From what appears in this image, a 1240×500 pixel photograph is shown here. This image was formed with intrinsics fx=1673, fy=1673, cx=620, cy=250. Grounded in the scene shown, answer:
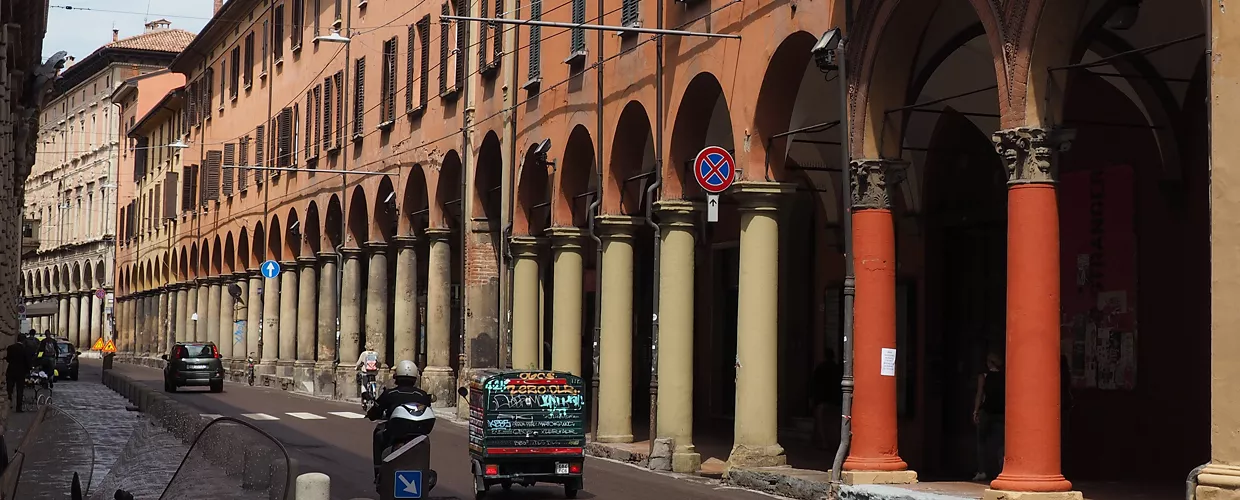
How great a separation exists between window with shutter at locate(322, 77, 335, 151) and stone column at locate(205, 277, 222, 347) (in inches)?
621

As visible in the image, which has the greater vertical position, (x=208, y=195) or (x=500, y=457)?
(x=208, y=195)

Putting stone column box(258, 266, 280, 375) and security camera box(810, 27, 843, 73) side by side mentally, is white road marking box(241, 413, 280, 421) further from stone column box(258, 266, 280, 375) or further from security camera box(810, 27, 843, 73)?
security camera box(810, 27, 843, 73)

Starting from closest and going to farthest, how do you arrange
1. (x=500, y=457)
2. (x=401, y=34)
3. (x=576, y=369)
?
(x=500, y=457)
(x=576, y=369)
(x=401, y=34)

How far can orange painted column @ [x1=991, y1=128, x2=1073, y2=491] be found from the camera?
1470 cm

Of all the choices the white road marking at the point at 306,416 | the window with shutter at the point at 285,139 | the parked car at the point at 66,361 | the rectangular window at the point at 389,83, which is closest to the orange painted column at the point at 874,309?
the white road marking at the point at 306,416

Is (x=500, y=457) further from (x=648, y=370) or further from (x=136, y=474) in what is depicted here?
(x=648, y=370)

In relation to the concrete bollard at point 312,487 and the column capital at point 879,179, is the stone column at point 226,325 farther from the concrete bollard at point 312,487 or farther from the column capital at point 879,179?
the concrete bollard at point 312,487

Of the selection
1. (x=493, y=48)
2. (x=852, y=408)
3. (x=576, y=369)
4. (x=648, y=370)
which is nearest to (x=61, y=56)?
(x=493, y=48)

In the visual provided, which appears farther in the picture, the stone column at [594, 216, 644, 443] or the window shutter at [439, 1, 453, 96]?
the window shutter at [439, 1, 453, 96]

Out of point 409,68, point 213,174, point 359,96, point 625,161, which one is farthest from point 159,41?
point 625,161

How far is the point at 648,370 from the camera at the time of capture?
1319 inches

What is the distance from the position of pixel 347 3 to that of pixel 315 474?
38.5 meters

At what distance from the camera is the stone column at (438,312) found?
35031mm

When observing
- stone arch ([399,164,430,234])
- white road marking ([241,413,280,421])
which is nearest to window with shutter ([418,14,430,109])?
stone arch ([399,164,430,234])
